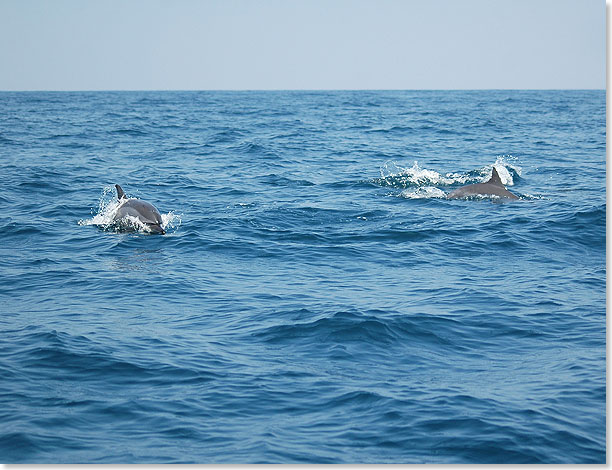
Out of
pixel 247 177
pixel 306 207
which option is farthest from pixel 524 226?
pixel 247 177

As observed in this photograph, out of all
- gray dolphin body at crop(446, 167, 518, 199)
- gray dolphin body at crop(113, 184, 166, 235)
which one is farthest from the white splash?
gray dolphin body at crop(446, 167, 518, 199)

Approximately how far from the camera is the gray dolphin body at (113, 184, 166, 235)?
67.6 ft

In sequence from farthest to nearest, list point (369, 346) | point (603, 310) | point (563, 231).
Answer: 1. point (563, 231)
2. point (603, 310)
3. point (369, 346)

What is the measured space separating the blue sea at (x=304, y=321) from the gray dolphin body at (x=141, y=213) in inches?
13.3

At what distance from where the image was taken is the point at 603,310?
46.9ft

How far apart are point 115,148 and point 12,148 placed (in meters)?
5.10

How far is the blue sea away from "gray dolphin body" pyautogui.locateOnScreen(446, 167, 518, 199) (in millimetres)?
517

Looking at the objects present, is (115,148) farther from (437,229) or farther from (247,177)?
(437,229)

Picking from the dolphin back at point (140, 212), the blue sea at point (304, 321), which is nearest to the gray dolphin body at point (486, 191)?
the blue sea at point (304, 321)

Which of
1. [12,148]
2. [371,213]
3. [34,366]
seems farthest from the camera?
[12,148]

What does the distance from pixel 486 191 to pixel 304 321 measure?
45.9ft

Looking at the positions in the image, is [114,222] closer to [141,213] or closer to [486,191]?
[141,213]

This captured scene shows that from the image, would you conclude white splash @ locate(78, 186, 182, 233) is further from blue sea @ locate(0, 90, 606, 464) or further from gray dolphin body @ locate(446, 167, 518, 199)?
gray dolphin body @ locate(446, 167, 518, 199)

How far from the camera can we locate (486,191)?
25828mm
